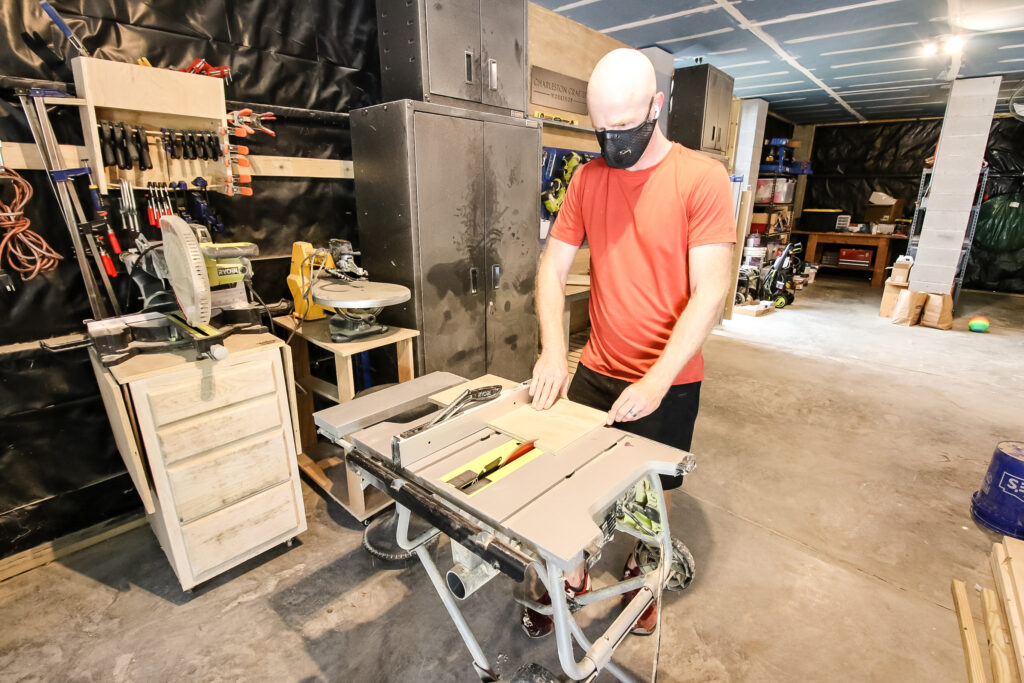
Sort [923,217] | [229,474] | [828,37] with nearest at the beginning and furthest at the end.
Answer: [229,474] → [828,37] → [923,217]

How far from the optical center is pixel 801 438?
10.0 feet

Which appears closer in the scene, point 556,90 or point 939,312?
point 556,90

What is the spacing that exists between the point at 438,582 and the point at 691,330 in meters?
0.88

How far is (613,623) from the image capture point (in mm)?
1101

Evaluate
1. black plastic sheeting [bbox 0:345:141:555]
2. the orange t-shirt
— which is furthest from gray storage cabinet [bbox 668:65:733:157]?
black plastic sheeting [bbox 0:345:141:555]

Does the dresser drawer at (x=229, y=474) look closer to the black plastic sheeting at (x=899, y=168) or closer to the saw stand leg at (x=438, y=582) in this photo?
the saw stand leg at (x=438, y=582)

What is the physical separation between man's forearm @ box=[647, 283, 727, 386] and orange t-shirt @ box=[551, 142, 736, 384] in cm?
10

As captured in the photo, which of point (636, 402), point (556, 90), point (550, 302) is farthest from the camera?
point (556, 90)

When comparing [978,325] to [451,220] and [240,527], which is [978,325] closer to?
[451,220]

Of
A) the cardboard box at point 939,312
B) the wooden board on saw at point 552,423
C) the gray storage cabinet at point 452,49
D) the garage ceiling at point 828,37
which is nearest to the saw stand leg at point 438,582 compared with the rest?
the wooden board on saw at point 552,423

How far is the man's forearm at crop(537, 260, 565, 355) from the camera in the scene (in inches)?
59.4

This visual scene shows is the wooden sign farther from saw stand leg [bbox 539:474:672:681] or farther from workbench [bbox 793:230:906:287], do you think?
workbench [bbox 793:230:906:287]

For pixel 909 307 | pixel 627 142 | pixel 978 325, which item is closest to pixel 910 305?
pixel 909 307

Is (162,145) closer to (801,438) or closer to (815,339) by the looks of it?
(801,438)
